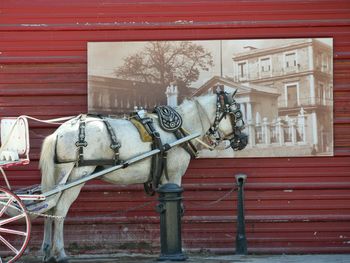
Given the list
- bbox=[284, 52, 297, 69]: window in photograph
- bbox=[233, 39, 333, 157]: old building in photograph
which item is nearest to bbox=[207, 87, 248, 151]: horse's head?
bbox=[233, 39, 333, 157]: old building in photograph

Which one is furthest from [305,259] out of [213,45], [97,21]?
[97,21]

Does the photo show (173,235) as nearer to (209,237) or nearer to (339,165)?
(209,237)

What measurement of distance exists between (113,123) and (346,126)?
335cm

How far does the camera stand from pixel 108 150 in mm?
9250

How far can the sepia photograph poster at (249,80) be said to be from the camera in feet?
34.6

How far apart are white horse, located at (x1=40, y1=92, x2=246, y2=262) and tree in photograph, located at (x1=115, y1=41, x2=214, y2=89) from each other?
0.68m

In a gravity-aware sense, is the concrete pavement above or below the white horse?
below

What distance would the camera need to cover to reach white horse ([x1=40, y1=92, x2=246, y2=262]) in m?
9.10

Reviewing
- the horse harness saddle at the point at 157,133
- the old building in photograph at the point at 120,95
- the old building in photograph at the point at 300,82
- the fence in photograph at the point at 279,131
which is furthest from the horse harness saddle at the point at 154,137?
the old building in photograph at the point at 300,82

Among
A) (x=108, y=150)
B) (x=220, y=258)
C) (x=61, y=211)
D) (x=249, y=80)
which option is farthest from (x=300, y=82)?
(x=61, y=211)

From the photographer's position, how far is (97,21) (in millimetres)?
10625

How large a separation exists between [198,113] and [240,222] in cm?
162

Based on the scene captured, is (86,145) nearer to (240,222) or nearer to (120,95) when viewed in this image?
(120,95)

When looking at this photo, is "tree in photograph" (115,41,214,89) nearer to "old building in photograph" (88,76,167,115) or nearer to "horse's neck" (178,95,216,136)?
"old building in photograph" (88,76,167,115)
